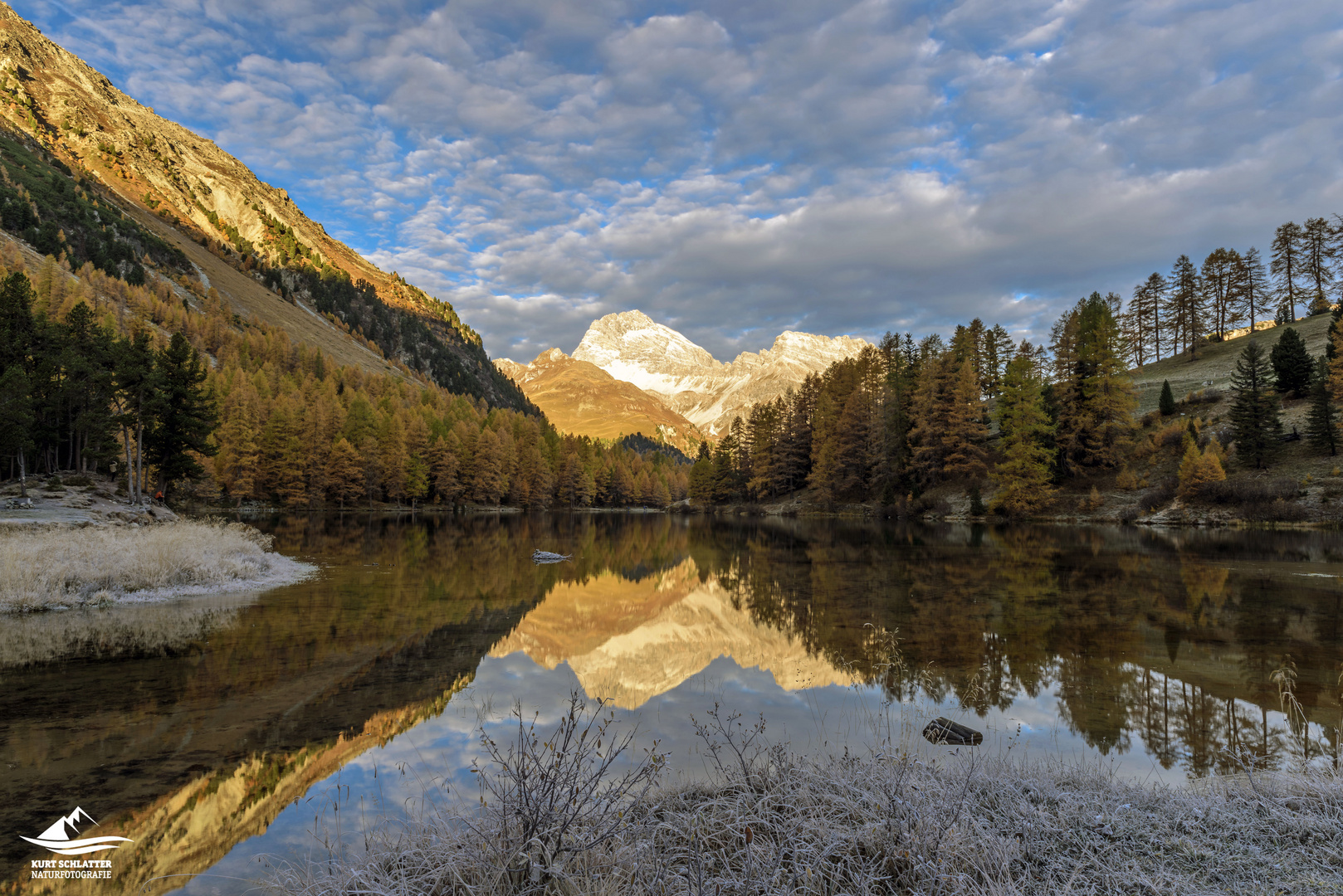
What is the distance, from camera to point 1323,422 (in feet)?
138

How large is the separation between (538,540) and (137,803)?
40.4 m

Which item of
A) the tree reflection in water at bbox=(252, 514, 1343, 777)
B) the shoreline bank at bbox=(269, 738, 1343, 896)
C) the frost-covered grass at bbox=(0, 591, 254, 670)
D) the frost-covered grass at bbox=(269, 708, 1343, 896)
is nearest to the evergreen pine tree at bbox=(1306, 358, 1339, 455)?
the tree reflection in water at bbox=(252, 514, 1343, 777)

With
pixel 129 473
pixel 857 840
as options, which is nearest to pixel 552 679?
pixel 857 840

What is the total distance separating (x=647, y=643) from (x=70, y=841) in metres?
10.9

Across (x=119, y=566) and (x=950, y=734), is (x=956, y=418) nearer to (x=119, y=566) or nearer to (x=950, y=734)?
(x=950, y=734)

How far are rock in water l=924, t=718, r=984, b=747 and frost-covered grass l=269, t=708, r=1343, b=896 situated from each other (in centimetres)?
180

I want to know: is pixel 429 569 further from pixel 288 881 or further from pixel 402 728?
pixel 288 881

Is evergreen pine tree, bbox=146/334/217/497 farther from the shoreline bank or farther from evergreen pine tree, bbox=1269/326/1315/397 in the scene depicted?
evergreen pine tree, bbox=1269/326/1315/397

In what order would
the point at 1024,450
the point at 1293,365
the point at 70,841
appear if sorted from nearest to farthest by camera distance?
1. the point at 70,841
2. the point at 1293,365
3. the point at 1024,450

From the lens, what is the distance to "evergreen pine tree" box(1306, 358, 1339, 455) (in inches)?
1647

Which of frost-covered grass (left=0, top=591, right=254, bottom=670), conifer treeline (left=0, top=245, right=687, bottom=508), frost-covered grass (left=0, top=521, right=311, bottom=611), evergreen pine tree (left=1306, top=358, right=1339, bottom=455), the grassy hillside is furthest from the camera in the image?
the grassy hillside

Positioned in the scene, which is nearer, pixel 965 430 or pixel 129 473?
pixel 129 473

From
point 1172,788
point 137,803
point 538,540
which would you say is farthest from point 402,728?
point 538,540

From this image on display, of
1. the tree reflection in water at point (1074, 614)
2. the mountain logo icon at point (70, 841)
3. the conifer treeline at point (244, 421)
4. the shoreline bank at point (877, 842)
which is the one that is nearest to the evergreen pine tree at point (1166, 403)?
the tree reflection in water at point (1074, 614)
